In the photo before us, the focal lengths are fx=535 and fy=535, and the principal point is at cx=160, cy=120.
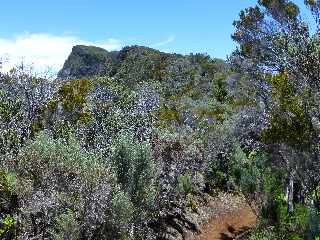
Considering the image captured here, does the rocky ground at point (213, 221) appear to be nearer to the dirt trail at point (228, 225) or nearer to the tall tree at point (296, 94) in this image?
the dirt trail at point (228, 225)

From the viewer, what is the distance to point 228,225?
32.9 m

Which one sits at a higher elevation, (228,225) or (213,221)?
(213,221)

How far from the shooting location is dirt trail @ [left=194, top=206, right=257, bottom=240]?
1203 inches

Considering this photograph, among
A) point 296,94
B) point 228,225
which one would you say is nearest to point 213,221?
point 228,225

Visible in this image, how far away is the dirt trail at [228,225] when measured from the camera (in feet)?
100

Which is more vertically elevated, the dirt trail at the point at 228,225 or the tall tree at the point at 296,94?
the tall tree at the point at 296,94

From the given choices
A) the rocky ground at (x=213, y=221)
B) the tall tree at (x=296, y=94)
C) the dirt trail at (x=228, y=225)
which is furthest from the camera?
the dirt trail at (x=228, y=225)

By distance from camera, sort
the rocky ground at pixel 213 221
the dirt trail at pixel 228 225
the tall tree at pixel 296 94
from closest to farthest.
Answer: the tall tree at pixel 296 94
the rocky ground at pixel 213 221
the dirt trail at pixel 228 225

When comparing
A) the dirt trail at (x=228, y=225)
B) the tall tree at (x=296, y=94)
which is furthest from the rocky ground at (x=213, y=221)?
the tall tree at (x=296, y=94)

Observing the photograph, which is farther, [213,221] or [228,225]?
[228,225]

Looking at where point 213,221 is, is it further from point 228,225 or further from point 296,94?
point 296,94

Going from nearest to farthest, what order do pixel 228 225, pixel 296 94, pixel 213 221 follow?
pixel 296 94 < pixel 213 221 < pixel 228 225

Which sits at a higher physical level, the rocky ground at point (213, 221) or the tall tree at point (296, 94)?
the tall tree at point (296, 94)

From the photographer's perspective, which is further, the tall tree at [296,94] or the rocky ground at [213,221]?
the rocky ground at [213,221]
